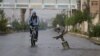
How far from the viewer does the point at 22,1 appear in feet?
307

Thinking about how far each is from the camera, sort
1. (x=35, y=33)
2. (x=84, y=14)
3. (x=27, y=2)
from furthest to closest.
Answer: (x=27, y=2), (x=84, y=14), (x=35, y=33)

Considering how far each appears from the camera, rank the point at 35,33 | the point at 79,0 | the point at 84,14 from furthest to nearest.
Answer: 1. the point at 79,0
2. the point at 84,14
3. the point at 35,33

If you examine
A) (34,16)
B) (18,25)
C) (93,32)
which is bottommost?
(18,25)

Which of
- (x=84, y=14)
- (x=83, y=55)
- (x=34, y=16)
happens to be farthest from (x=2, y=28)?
(x=83, y=55)

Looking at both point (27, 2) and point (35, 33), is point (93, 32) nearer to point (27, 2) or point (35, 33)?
point (35, 33)

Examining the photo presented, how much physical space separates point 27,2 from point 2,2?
18.8 feet

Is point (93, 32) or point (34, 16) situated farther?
point (93, 32)

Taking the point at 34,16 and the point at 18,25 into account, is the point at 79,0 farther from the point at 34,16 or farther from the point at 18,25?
the point at 34,16

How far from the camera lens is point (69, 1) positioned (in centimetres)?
9431

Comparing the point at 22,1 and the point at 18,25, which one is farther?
the point at 18,25

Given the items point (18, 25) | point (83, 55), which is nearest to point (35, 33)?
point (83, 55)

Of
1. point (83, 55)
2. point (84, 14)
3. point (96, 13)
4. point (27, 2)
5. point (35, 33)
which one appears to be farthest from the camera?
point (27, 2)

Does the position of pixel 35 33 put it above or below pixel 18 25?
above

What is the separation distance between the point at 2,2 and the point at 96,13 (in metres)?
29.4
